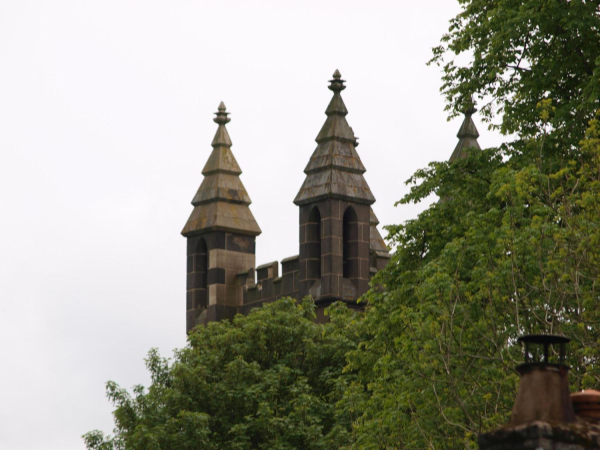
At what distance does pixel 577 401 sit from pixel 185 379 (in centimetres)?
2436

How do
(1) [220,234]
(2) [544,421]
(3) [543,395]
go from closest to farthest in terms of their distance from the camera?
1. (2) [544,421]
2. (3) [543,395]
3. (1) [220,234]

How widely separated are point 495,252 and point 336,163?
2013 centimetres

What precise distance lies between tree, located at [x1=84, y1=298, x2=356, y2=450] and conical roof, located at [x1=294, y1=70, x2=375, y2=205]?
560 cm

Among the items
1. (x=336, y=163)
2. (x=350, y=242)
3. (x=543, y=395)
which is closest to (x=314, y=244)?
(x=350, y=242)

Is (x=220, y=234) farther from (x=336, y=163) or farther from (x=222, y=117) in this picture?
(x=336, y=163)

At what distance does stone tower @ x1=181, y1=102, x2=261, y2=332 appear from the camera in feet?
153

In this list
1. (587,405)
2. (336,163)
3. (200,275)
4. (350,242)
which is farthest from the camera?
(200,275)

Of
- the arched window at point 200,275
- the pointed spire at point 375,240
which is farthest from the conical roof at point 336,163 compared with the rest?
the pointed spire at point 375,240

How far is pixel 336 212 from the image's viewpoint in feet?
142

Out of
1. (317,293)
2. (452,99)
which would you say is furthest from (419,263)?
(317,293)

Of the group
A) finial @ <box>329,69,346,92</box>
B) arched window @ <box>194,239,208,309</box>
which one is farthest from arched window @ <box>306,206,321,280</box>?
arched window @ <box>194,239,208,309</box>

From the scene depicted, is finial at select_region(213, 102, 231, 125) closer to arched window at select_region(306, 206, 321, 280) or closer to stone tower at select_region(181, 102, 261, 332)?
stone tower at select_region(181, 102, 261, 332)

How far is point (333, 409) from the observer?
3375cm

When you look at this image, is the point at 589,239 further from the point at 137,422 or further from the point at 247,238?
the point at 247,238
